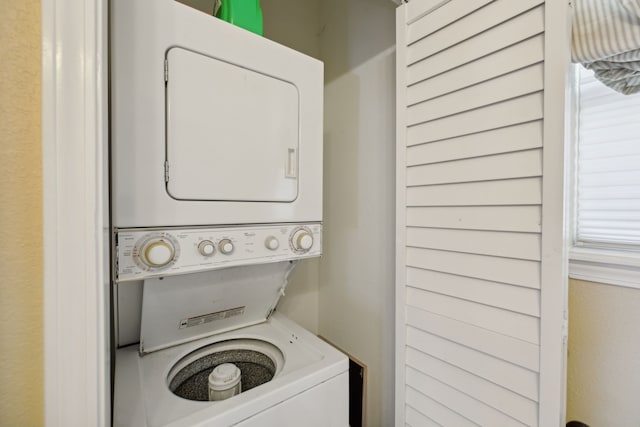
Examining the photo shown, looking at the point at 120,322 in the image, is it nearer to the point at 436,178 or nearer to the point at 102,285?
the point at 102,285

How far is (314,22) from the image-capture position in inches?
85.8

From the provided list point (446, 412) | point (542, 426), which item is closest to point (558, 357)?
point (542, 426)

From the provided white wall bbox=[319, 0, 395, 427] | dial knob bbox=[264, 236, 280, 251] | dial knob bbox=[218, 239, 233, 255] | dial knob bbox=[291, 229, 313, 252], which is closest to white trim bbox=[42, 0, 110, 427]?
dial knob bbox=[218, 239, 233, 255]

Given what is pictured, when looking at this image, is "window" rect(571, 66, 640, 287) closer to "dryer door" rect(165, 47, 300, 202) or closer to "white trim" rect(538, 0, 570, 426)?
"white trim" rect(538, 0, 570, 426)

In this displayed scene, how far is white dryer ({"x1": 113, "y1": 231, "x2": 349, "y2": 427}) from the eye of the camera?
3.00 ft

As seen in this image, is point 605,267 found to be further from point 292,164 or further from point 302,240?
point 292,164

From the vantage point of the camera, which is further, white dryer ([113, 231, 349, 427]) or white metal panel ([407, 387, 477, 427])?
white metal panel ([407, 387, 477, 427])

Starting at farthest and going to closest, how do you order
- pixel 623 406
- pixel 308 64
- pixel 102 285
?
pixel 308 64 → pixel 623 406 → pixel 102 285

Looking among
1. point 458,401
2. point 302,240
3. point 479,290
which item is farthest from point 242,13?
point 458,401

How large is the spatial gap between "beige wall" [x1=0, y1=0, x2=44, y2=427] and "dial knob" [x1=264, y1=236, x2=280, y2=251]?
703mm

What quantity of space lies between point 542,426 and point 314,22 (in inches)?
107

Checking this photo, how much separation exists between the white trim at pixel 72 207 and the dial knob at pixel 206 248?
1.42ft

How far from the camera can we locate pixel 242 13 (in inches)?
45.4

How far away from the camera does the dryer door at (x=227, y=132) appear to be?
37.1 inches
